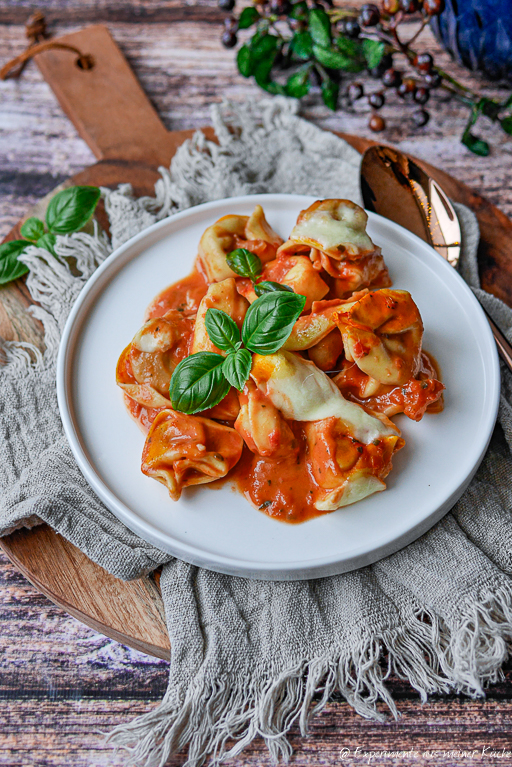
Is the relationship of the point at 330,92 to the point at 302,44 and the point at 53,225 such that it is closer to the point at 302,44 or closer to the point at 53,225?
the point at 302,44

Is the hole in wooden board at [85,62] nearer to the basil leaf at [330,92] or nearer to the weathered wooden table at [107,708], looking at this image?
the weathered wooden table at [107,708]

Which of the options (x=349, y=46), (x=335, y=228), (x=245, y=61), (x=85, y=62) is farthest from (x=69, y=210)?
(x=349, y=46)

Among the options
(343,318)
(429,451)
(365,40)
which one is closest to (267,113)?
(365,40)

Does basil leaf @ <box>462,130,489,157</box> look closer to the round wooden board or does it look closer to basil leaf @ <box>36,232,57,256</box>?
basil leaf @ <box>36,232,57,256</box>

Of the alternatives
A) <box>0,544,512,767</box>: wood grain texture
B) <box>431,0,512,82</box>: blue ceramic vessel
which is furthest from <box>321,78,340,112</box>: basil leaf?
<box>0,544,512,767</box>: wood grain texture

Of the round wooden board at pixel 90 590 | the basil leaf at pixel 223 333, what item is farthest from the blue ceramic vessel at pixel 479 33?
the round wooden board at pixel 90 590
